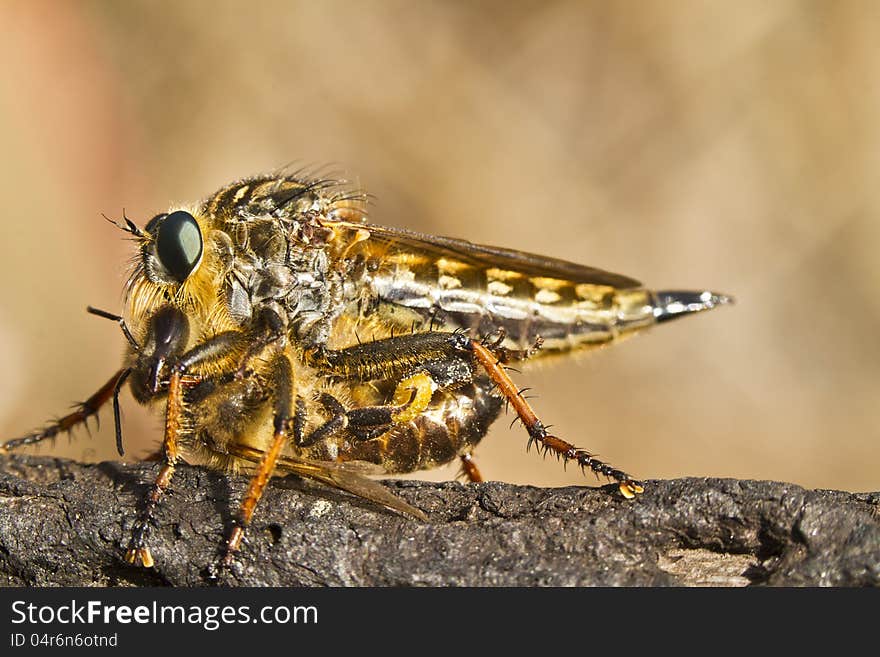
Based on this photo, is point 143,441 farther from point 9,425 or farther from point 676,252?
point 676,252

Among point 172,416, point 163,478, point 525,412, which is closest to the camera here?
point 163,478

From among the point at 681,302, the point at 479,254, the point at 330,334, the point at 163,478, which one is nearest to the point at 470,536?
the point at 163,478

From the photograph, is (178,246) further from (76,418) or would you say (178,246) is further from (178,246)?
(76,418)

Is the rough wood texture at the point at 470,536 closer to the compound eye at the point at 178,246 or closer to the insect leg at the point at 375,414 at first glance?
the insect leg at the point at 375,414

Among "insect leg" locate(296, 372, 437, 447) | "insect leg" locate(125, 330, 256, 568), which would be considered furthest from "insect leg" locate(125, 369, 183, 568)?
"insect leg" locate(296, 372, 437, 447)

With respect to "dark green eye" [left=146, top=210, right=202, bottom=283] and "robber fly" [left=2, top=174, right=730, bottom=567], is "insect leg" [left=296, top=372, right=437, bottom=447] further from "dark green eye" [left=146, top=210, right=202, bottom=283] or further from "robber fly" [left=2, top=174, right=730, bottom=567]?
"dark green eye" [left=146, top=210, right=202, bottom=283]

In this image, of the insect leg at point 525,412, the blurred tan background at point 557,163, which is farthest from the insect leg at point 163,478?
the blurred tan background at point 557,163

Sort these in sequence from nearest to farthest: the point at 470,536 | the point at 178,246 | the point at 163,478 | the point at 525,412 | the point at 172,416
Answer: the point at 470,536
the point at 163,478
the point at 172,416
the point at 525,412
the point at 178,246
